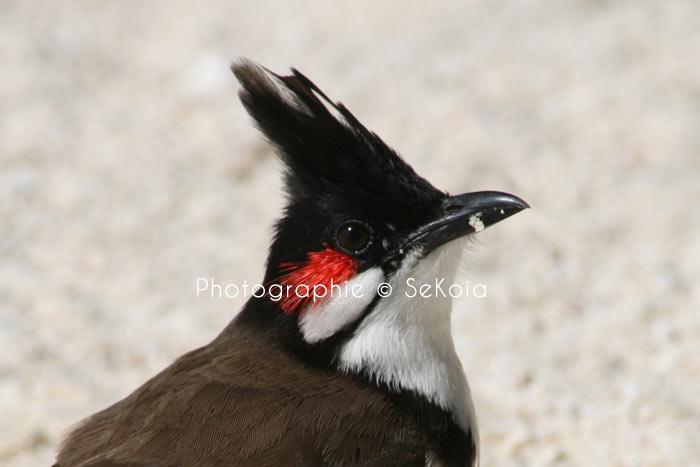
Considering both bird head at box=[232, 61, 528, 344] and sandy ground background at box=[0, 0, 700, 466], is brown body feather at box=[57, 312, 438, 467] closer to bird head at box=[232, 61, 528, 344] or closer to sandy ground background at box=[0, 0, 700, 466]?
bird head at box=[232, 61, 528, 344]

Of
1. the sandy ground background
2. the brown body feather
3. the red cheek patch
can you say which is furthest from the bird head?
the sandy ground background

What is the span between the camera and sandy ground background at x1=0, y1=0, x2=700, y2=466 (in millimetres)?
3445

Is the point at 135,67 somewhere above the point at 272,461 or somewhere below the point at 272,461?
above

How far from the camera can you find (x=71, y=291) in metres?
3.90

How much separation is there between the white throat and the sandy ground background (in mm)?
702

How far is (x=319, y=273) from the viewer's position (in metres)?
2.51

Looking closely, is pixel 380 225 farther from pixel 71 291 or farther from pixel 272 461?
pixel 71 291

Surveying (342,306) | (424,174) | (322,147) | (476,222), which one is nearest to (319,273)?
(342,306)

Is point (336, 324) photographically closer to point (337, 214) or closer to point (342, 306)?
point (342, 306)

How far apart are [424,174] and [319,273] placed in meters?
1.96

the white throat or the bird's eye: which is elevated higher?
the bird's eye

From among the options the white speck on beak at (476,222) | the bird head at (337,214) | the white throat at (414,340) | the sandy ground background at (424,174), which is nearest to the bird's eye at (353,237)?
the bird head at (337,214)

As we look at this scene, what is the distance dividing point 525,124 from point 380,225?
2264mm

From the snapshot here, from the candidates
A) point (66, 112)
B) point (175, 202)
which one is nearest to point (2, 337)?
point (175, 202)
